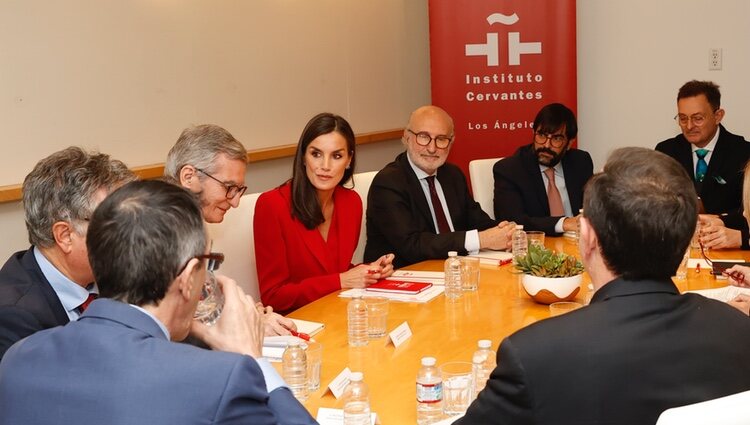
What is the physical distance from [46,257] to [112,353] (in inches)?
38.1

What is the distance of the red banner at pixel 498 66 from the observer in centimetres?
622

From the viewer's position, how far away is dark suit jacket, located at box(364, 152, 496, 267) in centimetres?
391

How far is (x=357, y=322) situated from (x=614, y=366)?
1.17m

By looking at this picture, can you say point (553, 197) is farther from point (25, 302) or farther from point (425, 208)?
point (25, 302)

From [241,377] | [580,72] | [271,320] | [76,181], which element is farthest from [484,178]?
[241,377]

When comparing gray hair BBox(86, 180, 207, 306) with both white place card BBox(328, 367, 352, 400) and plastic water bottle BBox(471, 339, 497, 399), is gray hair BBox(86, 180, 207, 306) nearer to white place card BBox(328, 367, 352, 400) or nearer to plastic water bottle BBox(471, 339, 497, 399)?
white place card BBox(328, 367, 352, 400)

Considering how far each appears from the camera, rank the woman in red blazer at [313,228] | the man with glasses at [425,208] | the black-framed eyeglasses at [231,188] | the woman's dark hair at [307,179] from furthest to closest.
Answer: the man with glasses at [425,208] < the woman's dark hair at [307,179] < the woman in red blazer at [313,228] < the black-framed eyeglasses at [231,188]

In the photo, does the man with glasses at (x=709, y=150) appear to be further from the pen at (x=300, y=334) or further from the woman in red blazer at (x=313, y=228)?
the pen at (x=300, y=334)

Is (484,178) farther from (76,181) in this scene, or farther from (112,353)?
(112,353)

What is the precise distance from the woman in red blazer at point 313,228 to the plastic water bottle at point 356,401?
1275mm

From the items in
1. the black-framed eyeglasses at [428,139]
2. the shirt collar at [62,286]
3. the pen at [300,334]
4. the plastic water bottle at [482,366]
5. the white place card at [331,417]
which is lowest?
the pen at [300,334]

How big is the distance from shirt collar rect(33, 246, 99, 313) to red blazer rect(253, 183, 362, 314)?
4.03 ft

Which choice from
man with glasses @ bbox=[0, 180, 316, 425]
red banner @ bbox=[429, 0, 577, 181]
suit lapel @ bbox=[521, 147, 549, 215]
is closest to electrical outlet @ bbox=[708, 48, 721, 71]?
red banner @ bbox=[429, 0, 577, 181]

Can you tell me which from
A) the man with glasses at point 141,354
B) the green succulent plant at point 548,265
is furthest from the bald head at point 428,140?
the man with glasses at point 141,354
